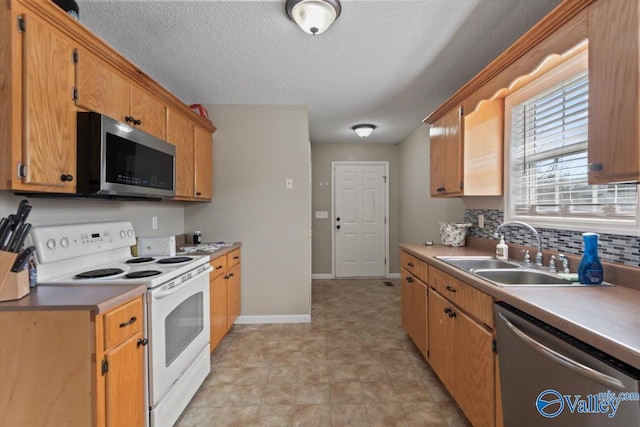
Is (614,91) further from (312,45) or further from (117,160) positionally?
(117,160)

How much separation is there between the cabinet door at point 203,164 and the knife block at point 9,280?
1597mm

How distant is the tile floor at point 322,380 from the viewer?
5.62 ft

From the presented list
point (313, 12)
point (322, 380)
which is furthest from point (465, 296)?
point (313, 12)

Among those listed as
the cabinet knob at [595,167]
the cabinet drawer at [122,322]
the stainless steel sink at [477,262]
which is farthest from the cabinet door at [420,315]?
the cabinet drawer at [122,322]

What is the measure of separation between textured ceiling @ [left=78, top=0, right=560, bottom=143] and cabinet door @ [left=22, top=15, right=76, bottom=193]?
1.78 feet

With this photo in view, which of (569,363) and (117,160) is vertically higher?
(117,160)

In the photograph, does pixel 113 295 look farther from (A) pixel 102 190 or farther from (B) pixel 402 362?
(B) pixel 402 362

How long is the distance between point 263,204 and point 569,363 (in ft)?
8.99

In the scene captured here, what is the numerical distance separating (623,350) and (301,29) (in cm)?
205

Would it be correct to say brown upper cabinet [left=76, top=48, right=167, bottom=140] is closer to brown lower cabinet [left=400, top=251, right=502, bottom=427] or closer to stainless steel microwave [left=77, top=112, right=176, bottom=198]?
stainless steel microwave [left=77, top=112, right=176, bottom=198]

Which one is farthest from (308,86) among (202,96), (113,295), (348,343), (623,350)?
(623,350)

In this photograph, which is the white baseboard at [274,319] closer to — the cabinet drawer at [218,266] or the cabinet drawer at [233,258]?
the cabinet drawer at [233,258]

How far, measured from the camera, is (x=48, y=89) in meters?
1.23
